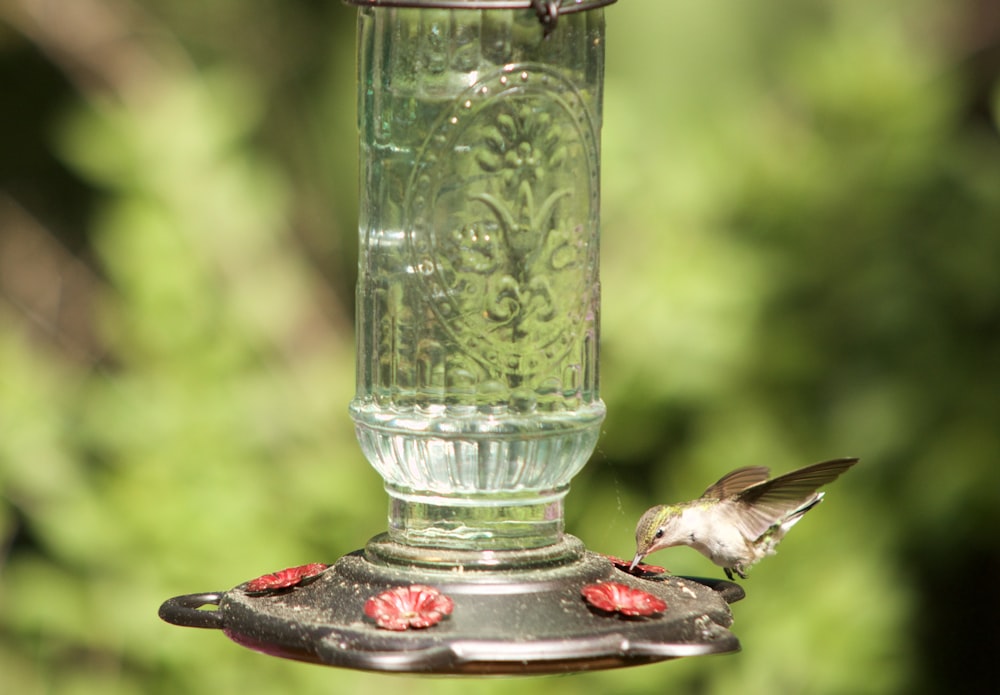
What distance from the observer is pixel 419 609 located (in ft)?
7.68

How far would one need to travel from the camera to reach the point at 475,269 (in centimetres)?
272

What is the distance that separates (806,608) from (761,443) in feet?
1.93

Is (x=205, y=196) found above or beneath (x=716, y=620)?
above

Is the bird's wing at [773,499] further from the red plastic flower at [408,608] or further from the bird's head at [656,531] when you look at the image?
the red plastic flower at [408,608]

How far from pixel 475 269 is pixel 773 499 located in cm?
83

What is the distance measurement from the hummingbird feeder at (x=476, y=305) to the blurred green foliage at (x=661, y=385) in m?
2.18

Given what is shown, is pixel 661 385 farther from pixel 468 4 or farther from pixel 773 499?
pixel 468 4

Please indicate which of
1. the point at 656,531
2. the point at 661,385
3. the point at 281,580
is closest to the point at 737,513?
the point at 656,531

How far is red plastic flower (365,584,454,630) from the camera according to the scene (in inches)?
91.0

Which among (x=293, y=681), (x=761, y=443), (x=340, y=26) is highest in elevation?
(x=340, y=26)

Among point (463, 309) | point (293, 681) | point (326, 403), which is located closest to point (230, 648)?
point (293, 681)

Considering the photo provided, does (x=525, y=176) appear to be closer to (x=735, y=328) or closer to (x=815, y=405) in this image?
(x=735, y=328)

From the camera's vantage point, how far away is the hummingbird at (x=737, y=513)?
2.92 meters

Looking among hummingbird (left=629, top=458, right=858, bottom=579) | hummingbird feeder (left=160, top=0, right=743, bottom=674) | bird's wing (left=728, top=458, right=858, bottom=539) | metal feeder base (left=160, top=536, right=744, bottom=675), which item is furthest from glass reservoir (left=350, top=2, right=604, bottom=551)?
bird's wing (left=728, top=458, right=858, bottom=539)
